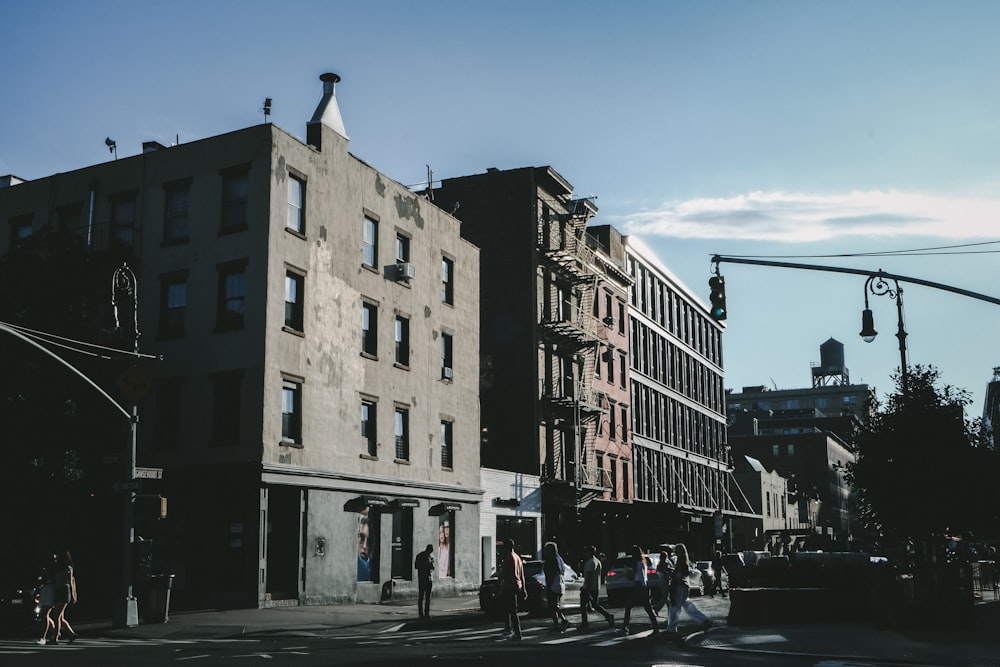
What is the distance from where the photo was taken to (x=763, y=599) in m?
23.6

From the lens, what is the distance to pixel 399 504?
3531 centimetres

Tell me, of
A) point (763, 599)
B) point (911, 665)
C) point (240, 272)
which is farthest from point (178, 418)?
point (911, 665)

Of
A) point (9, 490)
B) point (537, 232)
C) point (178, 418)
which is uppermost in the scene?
point (537, 232)

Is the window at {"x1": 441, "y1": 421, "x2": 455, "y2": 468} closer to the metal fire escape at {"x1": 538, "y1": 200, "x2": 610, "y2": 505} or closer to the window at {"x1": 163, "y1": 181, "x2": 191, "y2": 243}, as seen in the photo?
the metal fire escape at {"x1": 538, "y1": 200, "x2": 610, "y2": 505}

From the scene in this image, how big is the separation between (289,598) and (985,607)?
20141 mm

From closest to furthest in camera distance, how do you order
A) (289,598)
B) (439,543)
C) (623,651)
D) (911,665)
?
(911,665) → (623,651) → (289,598) → (439,543)

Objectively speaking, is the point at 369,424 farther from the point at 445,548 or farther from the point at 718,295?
the point at 718,295

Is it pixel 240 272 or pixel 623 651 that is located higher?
pixel 240 272

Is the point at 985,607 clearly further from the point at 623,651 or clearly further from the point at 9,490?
the point at 9,490

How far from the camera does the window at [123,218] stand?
3388 cm

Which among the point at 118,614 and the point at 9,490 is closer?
the point at 118,614

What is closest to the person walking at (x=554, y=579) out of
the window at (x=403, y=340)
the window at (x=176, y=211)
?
the window at (x=403, y=340)

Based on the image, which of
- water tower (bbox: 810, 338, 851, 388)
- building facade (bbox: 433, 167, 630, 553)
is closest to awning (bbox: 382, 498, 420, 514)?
building facade (bbox: 433, 167, 630, 553)

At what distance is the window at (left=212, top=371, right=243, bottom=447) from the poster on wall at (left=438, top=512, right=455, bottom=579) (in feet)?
34.7
